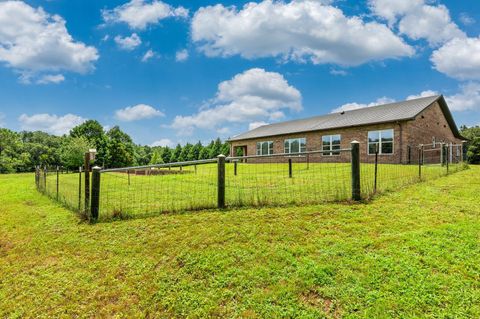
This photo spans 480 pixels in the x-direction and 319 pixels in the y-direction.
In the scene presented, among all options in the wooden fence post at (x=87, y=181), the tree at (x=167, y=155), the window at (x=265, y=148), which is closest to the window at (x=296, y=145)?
the window at (x=265, y=148)

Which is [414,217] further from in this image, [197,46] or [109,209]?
[197,46]

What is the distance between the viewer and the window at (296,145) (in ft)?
81.9

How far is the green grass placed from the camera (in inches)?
111

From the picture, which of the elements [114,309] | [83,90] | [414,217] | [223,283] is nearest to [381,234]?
[414,217]

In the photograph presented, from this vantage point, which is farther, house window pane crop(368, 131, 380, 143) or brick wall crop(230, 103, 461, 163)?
house window pane crop(368, 131, 380, 143)

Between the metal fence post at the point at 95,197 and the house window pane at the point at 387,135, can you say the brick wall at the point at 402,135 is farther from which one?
the metal fence post at the point at 95,197

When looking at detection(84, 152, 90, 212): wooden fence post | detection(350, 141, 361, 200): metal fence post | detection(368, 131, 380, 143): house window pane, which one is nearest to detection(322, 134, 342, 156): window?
detection(368, 131, 380, 143): house window pane

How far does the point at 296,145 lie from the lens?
25.7 meters

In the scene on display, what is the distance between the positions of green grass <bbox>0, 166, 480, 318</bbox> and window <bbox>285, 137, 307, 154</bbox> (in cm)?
1957

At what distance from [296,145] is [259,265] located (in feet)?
75.1

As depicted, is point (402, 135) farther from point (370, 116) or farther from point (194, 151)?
point (194, 151)

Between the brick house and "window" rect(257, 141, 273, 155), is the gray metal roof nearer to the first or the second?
the brick house

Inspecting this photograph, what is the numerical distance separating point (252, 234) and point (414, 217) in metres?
2.75

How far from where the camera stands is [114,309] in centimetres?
311
